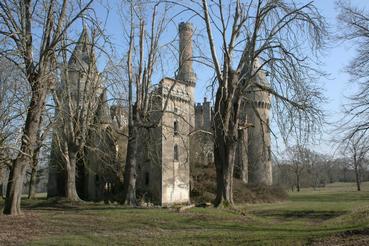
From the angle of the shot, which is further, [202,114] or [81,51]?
[202,114]

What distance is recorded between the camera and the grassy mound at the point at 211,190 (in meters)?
43.2

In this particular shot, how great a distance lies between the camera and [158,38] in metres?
27.0

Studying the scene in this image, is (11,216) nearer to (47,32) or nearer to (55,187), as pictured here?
(47,32)

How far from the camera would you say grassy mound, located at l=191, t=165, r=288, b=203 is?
142ft

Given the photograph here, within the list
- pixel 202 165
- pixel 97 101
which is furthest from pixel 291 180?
pixel 97 101

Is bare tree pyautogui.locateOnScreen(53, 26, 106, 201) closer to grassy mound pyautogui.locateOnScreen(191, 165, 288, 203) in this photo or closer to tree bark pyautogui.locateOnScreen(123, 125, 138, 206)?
tree bark pyautogui.locateOnScreen(123, 125, 138, 206)

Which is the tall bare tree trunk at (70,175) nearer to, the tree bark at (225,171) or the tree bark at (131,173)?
the tree bark at (131,173)

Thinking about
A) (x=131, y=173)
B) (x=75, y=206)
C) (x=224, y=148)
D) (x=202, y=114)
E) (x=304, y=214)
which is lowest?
(x=304, y=214)

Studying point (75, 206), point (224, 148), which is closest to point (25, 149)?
point (75, 206)

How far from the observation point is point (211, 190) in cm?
4319

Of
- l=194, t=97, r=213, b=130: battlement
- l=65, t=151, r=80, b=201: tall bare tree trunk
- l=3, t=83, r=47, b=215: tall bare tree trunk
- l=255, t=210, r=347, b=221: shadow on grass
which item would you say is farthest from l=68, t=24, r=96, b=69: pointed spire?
l=194, t=97, r=213, b=130: battlement

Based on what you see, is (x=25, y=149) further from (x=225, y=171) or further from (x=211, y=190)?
(x=211, y=190)

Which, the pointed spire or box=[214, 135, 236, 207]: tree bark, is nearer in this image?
the pointed spire

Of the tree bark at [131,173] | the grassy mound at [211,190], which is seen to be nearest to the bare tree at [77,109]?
the tree bark at [131,173]
